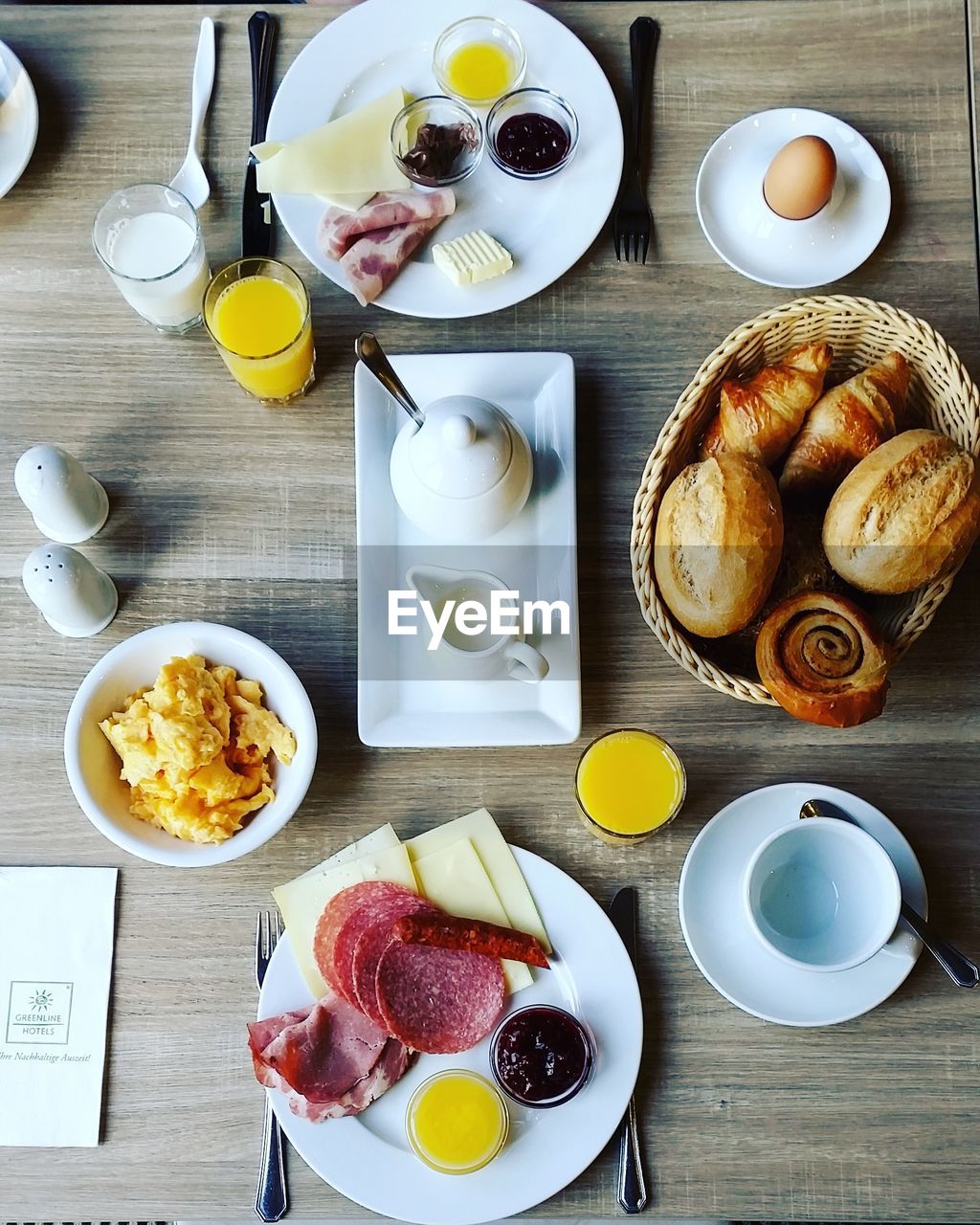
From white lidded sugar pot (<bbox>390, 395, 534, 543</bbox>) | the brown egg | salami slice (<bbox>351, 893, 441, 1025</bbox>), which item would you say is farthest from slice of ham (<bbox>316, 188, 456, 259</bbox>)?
salami slice (<bbox>351, 893, 441, 1025</bbox>)

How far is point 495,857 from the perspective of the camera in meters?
1.16

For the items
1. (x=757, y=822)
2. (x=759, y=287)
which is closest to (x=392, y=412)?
(x=759, y=287)

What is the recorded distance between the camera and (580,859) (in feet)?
3.86


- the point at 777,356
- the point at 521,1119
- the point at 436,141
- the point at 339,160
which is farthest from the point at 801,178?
the point at 521,1119

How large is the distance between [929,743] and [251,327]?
34.1 inches

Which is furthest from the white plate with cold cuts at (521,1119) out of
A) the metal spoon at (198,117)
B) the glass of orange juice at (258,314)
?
the metal spoon at (198,117)

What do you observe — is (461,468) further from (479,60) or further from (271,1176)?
(271,1176)

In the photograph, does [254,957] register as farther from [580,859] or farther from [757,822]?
[757,822]

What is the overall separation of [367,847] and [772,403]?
618 millimetres

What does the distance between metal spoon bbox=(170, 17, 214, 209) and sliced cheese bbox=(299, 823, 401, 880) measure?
0.75 metres

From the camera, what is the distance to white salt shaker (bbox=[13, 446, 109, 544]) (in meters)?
1.11

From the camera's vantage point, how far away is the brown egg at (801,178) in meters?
1.19

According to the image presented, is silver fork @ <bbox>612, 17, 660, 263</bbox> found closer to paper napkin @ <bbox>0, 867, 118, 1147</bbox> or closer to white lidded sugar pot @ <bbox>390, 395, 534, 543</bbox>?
white lidded sugar pot @ <bbox>390, 395, 534, 543</bbox>

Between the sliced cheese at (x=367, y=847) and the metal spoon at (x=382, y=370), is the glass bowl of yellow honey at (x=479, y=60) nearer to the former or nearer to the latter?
the metal spoon at (x=382, y=370)
